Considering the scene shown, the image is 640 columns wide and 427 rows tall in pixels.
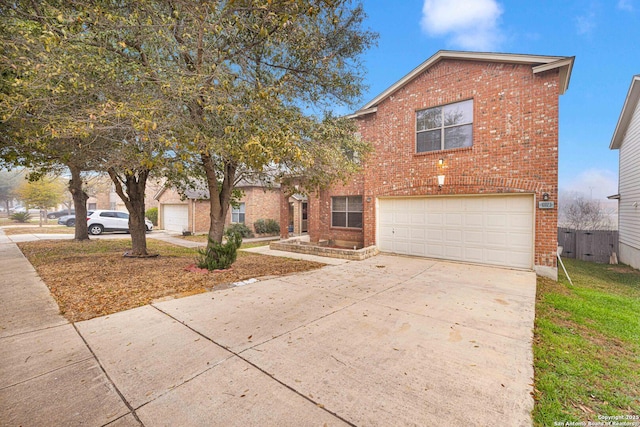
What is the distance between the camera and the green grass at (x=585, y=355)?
254 centimetres

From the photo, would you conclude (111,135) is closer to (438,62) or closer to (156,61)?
Answer: (156,61)

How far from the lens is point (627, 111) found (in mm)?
11008

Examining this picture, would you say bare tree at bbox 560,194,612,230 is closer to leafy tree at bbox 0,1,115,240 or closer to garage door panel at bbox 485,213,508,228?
garage door panel at bbox 485,213,508,228

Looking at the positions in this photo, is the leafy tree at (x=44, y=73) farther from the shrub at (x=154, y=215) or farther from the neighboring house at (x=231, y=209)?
the shrub at (x=154, y=215)

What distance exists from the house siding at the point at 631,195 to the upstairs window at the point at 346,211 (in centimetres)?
957

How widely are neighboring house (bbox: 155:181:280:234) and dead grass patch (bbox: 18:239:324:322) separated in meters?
7.16

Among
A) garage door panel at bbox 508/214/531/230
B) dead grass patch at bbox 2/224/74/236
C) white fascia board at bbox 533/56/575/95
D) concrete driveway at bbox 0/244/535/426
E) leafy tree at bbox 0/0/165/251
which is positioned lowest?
concrete driveway at bbox 0/244/535/426

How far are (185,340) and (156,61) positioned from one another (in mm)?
5584

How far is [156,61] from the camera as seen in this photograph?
589 centimetres

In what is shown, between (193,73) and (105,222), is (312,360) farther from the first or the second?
(105,222)

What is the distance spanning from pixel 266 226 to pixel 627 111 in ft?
58.0

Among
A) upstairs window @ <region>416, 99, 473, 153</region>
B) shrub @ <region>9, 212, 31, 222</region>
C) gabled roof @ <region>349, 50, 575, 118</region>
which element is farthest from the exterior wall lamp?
shrub @ <region>9, 212, 31, 222</region>

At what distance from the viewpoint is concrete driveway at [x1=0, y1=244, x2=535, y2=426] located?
240 cm

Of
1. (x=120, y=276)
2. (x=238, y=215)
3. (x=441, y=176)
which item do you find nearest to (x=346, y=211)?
(x=441, y=176)
